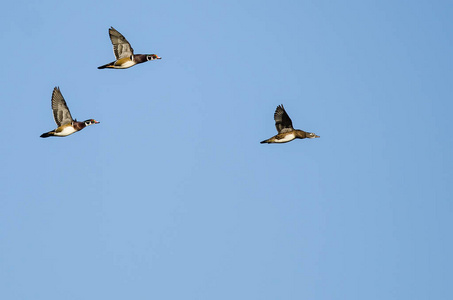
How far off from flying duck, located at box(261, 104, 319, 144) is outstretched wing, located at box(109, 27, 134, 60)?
10966 mm

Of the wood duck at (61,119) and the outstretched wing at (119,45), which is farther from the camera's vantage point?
the outstretched wing at (119,45)

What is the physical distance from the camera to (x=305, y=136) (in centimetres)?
8725

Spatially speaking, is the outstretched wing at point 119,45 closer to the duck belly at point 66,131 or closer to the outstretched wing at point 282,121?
the duck belly at point 66,131

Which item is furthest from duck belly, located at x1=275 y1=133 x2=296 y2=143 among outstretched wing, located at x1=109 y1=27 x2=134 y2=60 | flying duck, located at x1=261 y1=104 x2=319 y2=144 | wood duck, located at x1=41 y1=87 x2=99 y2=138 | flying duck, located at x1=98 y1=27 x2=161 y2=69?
wood duck, located at x1=41 y1=87 x2=99 y2=138

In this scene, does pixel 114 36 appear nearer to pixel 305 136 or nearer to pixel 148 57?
pixel 148 57

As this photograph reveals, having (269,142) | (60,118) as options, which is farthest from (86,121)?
(269,142)

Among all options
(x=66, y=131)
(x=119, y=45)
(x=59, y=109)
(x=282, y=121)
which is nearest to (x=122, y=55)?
(x=119, y=45)

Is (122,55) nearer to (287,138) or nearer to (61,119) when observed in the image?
(61,119)

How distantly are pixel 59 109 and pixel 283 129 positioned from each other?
1525cm

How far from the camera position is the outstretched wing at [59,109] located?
85.3 meters

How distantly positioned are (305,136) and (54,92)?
686 inches

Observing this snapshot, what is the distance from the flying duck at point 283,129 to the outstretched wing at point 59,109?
1342cm

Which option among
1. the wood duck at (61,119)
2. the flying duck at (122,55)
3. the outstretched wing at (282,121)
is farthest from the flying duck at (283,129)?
the wood duck at (61,119)

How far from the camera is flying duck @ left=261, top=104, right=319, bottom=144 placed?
85.4 m
